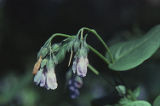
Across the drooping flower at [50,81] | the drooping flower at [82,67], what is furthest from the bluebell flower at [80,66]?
the drooping flower at [50,81]

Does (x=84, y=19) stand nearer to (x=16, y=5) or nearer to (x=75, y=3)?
(x=75, y=3)

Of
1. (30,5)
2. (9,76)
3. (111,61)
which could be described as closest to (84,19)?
(30,5)

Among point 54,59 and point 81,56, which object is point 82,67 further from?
point 54,59

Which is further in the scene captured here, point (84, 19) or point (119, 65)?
point (84, 19)

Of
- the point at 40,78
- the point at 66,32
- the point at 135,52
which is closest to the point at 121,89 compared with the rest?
the point at 135,52

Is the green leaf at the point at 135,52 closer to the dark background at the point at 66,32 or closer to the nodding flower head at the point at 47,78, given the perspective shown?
the dark background at the point at 66,32

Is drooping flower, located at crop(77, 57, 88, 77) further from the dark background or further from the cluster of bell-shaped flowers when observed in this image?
the dark background
